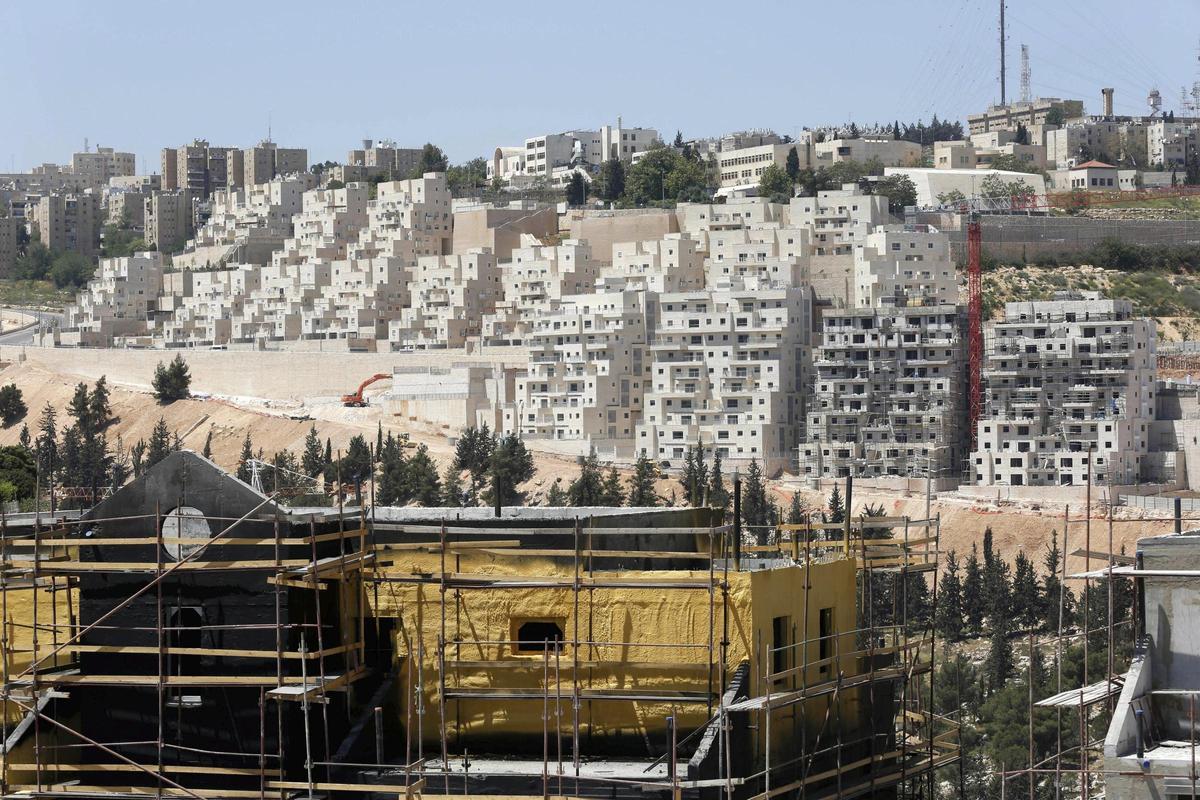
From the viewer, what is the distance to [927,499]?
5553cm

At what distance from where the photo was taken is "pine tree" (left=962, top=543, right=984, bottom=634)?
42688 millimetres

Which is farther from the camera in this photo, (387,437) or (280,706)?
(387,437)

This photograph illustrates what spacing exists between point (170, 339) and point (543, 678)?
231ft

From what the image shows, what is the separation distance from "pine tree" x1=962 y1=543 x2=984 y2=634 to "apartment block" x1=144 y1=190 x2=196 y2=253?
68.2 metres

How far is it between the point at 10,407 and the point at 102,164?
72947 mm

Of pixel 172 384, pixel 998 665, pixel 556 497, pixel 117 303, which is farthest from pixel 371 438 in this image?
pixel 998 665

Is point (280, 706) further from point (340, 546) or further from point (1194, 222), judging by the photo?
point (1194, 222)

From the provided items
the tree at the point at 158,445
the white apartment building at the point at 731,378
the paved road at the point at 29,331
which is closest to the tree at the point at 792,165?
the white apartment building at the point at 731,378

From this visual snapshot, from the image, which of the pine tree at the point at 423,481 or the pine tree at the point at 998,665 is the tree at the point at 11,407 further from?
the pine tree at the point at 998,665

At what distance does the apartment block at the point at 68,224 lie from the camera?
114 m

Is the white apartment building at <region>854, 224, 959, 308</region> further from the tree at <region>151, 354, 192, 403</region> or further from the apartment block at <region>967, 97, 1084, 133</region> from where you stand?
the apartment block at <region>967, 97, 1084, 133</region>

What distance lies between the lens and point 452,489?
183ft

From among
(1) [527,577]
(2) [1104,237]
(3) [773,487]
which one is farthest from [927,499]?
(1) [527,577]

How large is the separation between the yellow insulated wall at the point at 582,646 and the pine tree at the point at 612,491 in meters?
37.1
